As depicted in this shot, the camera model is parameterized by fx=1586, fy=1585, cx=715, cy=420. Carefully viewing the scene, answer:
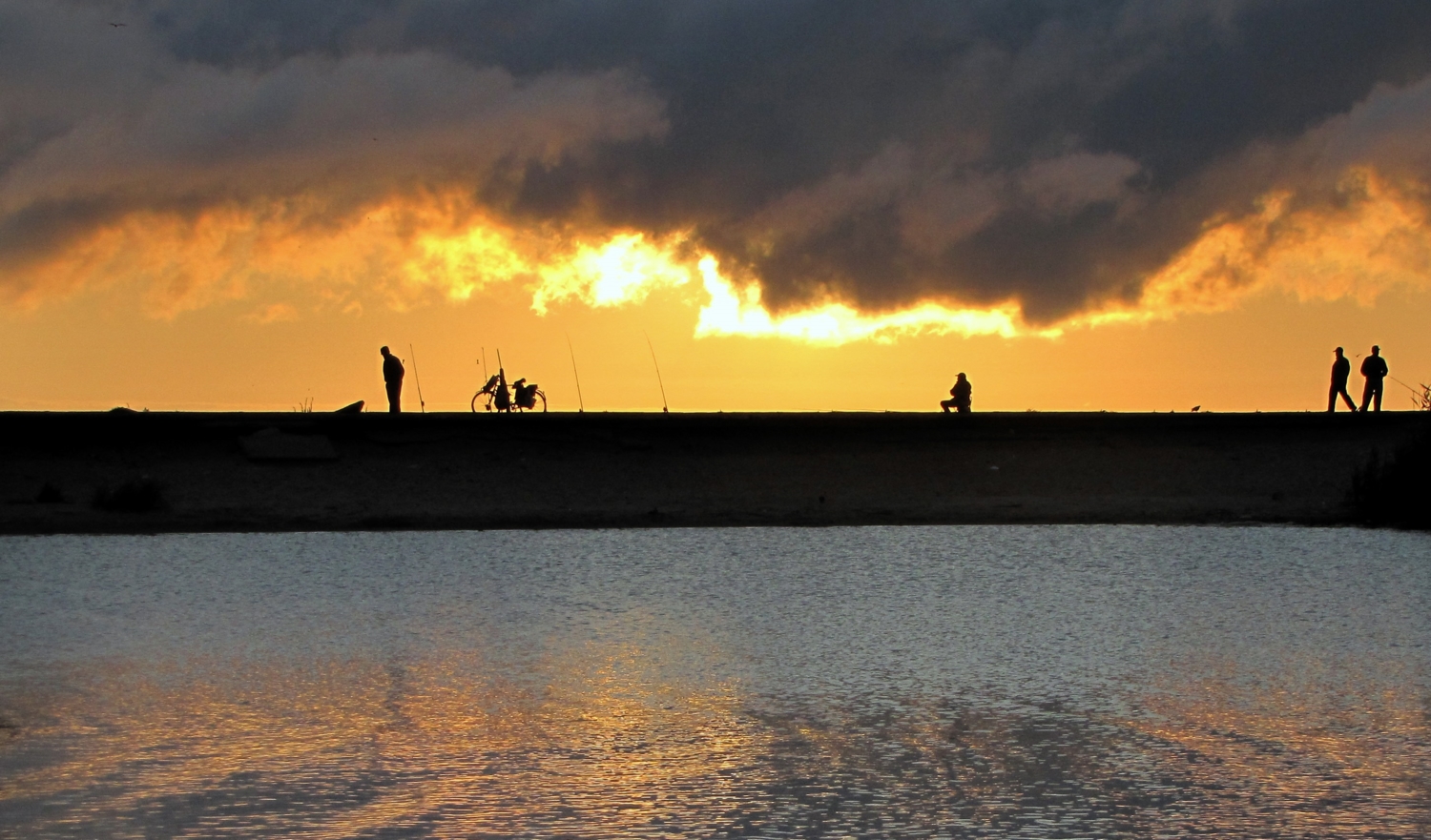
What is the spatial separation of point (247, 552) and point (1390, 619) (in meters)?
11.8

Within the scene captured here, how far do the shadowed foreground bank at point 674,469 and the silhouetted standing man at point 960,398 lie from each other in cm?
132

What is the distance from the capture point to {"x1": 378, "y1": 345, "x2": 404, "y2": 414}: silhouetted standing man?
2909cm

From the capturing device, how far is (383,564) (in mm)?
16391

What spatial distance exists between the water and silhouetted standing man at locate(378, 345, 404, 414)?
516 inches

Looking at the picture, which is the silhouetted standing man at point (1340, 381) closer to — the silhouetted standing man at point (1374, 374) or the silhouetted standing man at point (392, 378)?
the silhouetted standing man at point (1374, 374)

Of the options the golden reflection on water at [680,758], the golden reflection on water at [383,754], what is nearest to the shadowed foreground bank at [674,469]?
the golden reflection on water at [383,754]

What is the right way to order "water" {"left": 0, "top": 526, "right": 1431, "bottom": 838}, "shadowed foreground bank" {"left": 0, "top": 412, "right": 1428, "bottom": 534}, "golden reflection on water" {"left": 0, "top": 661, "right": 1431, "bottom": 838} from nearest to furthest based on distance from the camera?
"golden reflection on water" {"left": 0, "top": 661, "right": 1431, "bottom": 838} → "water" {"left": 0, "top": 526, "right": 1431, "bottom": 838} → "shadowed foreground bank" {"left": 0, "top": 412, "right": 1428, "bottom": 534}

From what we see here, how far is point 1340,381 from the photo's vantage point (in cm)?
3025

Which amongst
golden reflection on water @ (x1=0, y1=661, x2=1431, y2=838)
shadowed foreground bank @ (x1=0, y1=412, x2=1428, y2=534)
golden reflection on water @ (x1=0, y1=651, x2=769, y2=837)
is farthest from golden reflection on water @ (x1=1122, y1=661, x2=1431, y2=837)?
shadowed foreground bank @ (x1=0, y1=412, x2=1428, y2=534)

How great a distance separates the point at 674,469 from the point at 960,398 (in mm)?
6871

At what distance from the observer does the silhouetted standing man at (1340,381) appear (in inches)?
1191

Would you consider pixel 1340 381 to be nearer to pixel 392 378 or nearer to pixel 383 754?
pixel 392 378

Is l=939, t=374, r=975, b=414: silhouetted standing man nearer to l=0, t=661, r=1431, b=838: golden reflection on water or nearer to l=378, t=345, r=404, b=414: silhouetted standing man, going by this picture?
l=378, t=345, r=404, b=414: silhouetted standing man

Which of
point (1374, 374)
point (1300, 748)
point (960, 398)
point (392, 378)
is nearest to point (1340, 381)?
point (1374, 374)
